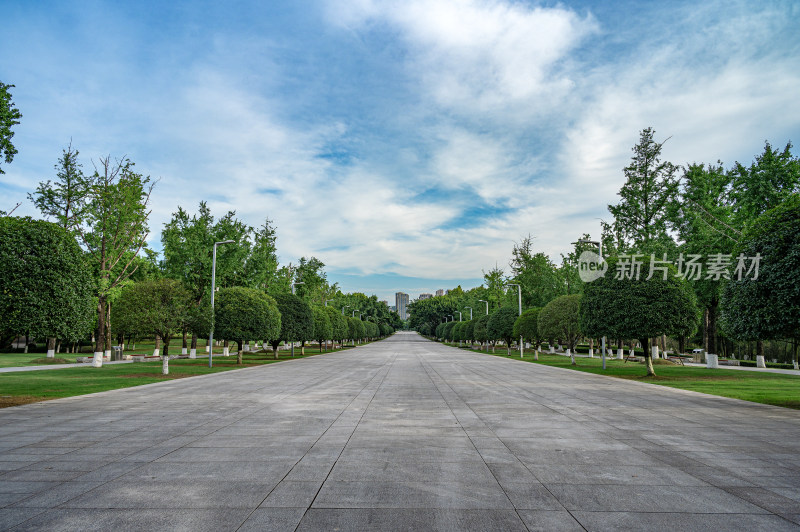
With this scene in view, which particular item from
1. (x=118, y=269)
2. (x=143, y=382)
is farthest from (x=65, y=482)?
(x=118, y=269)

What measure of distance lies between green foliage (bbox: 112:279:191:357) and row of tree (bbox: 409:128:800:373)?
2409 centimetres

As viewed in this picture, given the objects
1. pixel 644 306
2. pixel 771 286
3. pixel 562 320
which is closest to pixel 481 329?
pixel 562 320

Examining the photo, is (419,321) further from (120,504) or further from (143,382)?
(120,504)

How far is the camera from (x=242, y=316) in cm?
3291

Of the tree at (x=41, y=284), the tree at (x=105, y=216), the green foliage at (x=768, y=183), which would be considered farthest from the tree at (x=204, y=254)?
the green foliage at (x=768, y=183)

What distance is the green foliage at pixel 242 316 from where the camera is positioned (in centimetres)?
3275

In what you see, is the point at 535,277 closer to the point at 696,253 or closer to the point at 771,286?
the point at 696,253

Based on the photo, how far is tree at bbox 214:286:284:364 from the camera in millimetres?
32750

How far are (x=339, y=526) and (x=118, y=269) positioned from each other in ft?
146

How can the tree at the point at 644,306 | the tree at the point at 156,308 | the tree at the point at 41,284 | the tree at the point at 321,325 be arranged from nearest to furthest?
the tree at the point at 41,284
the tree at the point at 644,306
the tree at the point at 156,308
the tree at the point at 321,325

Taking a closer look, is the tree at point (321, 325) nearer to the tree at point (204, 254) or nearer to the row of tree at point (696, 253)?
the tree at point (204, 254)

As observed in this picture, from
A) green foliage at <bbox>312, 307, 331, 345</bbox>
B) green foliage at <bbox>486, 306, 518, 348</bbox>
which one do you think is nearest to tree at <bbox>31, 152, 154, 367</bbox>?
green foliage at <bbox>312, 307, 331, 345</bbox>

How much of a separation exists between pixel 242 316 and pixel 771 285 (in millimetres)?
29937

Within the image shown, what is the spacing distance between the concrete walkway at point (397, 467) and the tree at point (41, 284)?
332 centimetres
